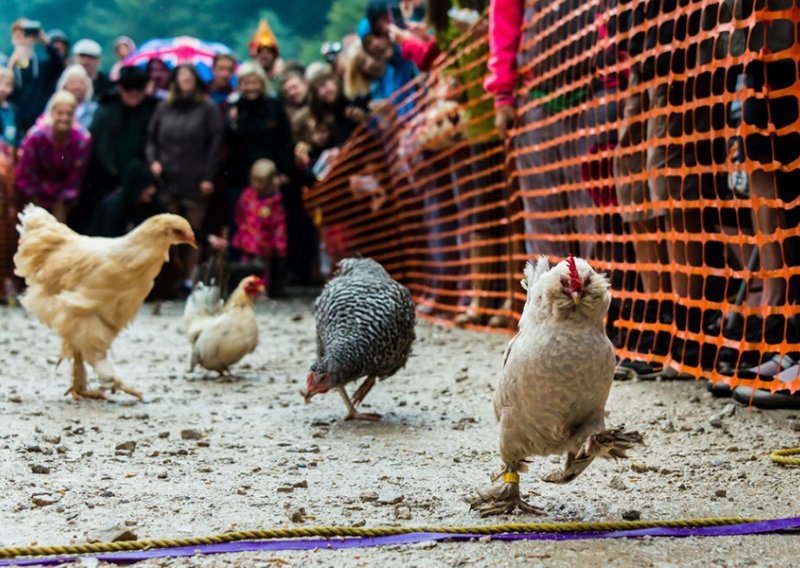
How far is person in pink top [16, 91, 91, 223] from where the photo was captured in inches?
459

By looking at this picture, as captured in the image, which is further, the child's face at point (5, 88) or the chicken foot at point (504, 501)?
the child's face at point (5, 88)

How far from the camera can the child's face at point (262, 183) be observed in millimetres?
11836

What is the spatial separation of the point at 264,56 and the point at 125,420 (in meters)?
9.02

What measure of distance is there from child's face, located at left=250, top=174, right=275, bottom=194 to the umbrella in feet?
8.40

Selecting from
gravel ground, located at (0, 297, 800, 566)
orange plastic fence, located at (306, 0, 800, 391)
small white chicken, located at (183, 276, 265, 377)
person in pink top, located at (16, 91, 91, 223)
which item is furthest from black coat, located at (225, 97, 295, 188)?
gravel ground, located at (0, 297, 800, 566)

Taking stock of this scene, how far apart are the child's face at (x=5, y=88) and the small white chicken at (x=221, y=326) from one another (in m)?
6.64

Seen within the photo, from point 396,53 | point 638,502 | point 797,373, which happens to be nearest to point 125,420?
point 638,502

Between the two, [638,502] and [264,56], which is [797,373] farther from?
[264,56]

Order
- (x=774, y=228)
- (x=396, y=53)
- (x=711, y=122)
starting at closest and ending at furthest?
(x=774, y=228), (x=711, y=122), (x=396, y=53)

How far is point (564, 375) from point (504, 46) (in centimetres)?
432

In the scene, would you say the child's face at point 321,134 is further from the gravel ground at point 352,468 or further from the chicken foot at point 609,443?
the chicken foot at point 609,443

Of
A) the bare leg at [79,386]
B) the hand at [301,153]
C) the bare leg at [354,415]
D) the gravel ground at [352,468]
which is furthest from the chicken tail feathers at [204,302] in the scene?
the hand at [301,153]

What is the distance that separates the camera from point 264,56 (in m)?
13.6

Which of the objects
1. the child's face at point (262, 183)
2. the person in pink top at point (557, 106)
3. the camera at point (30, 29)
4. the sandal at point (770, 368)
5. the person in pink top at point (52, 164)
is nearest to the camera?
the sandal at point (770, 368)
